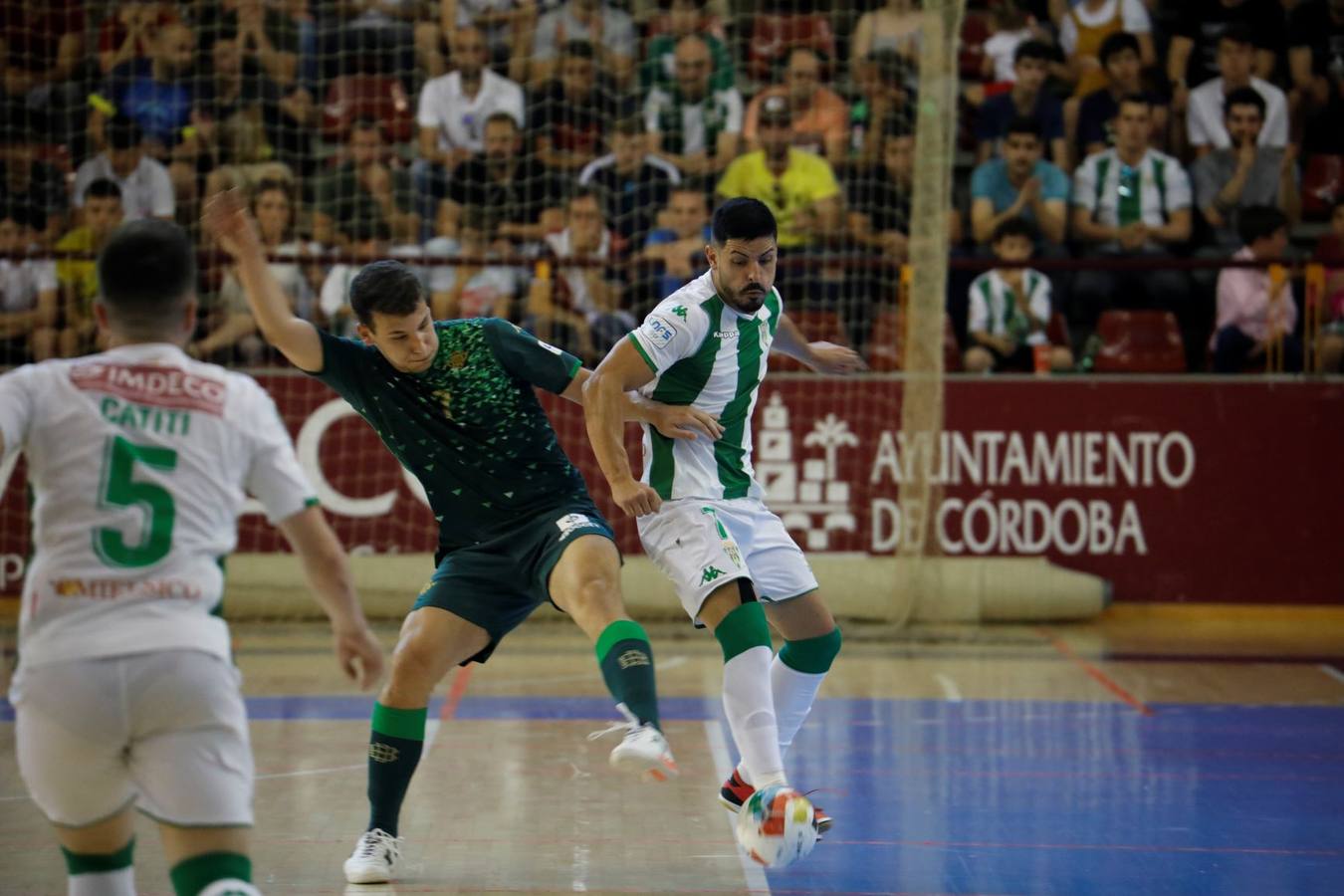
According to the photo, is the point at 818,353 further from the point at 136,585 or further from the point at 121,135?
the point at 121,135

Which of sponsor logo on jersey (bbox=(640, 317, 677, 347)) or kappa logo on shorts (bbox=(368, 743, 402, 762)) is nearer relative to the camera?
kappa logo on shorts (bbox=(368, 743, 402, 762))

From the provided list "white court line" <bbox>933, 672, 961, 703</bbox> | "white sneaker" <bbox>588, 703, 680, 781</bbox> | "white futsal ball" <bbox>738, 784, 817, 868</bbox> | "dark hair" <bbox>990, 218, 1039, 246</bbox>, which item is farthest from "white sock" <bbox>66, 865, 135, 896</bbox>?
"dark hair" <bbox>990, 218, 1039, 246</bbox>

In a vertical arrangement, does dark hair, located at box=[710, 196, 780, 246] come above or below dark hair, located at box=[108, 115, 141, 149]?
below

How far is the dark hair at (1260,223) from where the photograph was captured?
43.4 feet

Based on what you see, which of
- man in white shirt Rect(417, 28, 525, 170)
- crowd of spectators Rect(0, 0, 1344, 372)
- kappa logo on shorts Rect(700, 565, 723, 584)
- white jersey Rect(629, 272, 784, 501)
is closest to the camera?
kappa logo on shorts Rect(700, 565, 723, 584)

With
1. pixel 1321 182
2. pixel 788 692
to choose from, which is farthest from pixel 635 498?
pixel 1321 182

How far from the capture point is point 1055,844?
20.4ft

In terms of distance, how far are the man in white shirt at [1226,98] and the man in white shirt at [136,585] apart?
11.9 meters

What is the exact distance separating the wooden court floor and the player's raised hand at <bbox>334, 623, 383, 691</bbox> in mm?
2064

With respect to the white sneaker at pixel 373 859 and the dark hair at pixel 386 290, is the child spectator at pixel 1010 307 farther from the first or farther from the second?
the white sneaker at pixel 373 859

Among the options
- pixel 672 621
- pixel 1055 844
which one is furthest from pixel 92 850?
pixel 672 621

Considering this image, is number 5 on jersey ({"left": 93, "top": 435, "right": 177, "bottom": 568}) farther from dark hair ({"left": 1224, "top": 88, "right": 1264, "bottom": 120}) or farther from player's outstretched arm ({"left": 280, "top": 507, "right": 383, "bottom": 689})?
dark hair ({"left": 1224, "top": 88, "right": 1264, "bottom": 120})

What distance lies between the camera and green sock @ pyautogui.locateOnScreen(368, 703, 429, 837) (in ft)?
18.4

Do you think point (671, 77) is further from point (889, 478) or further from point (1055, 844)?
point (1055, 844)
